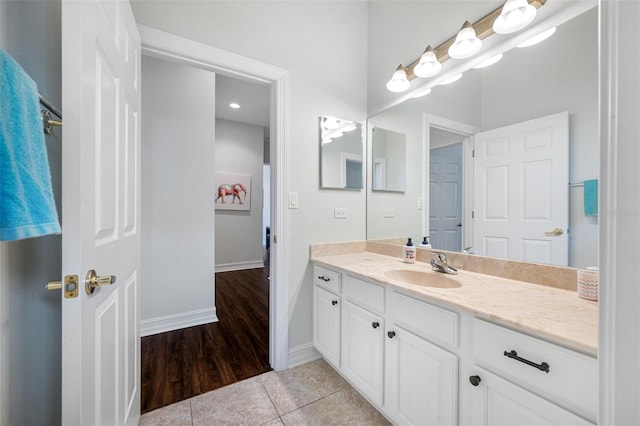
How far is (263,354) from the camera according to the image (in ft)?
6.52

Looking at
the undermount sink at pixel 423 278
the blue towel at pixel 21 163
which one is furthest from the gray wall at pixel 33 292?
the undermount sink at pixel 423 278

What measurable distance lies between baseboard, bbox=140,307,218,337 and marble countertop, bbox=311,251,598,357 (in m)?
1.82

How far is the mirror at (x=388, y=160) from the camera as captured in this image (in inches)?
79.2

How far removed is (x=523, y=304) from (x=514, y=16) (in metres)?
1.29

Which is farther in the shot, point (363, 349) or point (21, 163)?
point (363, 349)

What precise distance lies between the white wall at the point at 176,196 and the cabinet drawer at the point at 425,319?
2.04 m

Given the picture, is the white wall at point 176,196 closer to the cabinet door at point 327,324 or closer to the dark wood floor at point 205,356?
the dark wood floor at point 205,356

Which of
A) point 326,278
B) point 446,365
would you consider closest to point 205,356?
point 326,278

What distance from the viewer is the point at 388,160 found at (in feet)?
6.93

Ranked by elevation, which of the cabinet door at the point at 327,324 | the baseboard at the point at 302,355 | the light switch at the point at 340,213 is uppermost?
the light switch at the point at 340,213

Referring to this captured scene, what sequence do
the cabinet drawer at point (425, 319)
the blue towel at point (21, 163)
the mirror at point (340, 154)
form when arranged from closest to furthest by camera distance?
the blue towel at point (21, 163) < the cabinet drawer at point (425, 319) < the mirror at point (340, 154)

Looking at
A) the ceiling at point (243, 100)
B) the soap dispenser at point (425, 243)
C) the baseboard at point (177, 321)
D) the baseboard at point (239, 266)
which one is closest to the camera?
the soap dispenser at point (425, 243)

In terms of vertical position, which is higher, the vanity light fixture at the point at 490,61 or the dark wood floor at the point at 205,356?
the vanity light fixture at the point at 490,61

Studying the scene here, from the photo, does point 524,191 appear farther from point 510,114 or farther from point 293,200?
point 293,200
